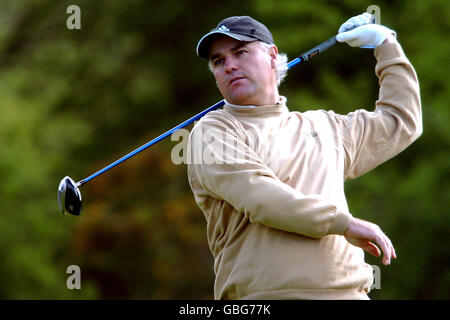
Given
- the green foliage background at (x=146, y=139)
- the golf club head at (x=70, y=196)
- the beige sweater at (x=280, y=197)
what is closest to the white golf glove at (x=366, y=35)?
the beige sweater at (x=280, y=197)

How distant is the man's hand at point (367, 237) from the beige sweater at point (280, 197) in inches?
1.5

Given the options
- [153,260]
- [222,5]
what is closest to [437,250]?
[153,260]

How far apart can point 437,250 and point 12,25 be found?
10291mm

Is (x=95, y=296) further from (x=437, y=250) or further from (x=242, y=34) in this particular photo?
(x=242, y=34)

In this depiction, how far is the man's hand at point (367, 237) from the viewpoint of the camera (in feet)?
13.7

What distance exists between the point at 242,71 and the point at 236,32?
0.59 ft

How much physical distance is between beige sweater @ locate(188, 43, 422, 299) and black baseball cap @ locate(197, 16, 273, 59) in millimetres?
322

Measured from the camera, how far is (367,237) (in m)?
4.22

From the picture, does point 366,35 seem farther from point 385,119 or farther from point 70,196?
point 70,196

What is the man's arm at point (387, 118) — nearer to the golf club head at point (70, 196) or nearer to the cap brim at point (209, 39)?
the cap brim at point (209, 39)

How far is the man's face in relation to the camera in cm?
471

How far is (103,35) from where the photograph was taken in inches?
787

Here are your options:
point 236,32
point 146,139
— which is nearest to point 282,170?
point 236,32

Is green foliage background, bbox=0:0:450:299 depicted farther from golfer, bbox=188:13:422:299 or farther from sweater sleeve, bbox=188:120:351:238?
sweater sleeve, bbox=188:120:351:238
